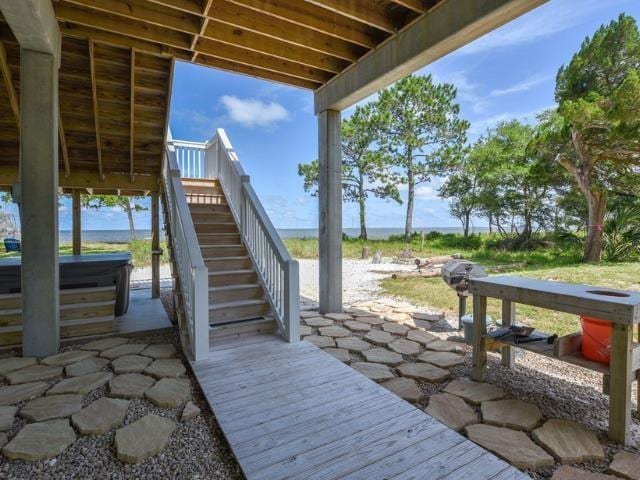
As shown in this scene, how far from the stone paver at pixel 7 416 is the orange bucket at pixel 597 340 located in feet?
12.7

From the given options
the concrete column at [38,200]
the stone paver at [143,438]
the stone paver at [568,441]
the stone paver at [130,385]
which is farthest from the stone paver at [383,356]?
the concrete column at [38,200]

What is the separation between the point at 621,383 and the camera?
6.36ft

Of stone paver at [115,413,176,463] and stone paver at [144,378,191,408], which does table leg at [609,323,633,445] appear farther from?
stone paver at [144,378,191,408]

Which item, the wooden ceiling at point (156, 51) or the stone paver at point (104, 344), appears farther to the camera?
the stone paver at point (104, 344)

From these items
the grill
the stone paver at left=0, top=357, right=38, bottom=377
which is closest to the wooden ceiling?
the grill

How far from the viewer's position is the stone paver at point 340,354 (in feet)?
10.5

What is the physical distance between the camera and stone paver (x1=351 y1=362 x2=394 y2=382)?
9.20 ft

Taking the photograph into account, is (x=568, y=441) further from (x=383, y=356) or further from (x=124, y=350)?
(x=124, y=350)

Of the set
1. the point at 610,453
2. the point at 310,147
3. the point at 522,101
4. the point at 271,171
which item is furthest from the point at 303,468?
the point at 271,171

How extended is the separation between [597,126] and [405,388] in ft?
28.8

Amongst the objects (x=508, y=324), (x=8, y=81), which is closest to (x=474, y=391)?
(x=508, y=324)

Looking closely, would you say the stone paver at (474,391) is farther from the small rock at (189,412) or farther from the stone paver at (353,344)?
the small rock at (189,412)

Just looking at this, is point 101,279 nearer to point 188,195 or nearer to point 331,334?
point 188,195

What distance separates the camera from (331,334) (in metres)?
3.92
